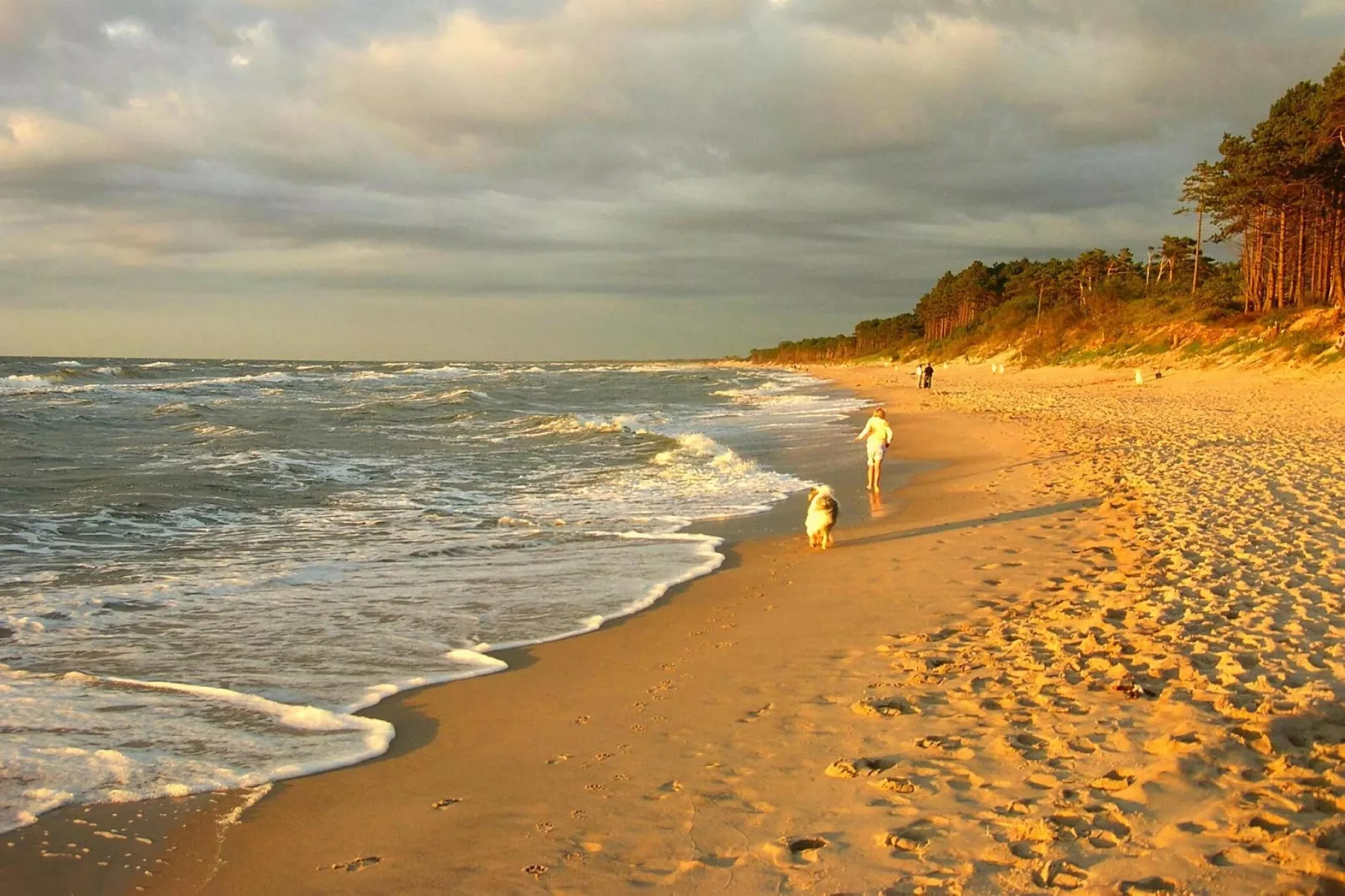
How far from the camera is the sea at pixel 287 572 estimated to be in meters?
5.34

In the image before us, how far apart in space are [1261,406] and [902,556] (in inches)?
739

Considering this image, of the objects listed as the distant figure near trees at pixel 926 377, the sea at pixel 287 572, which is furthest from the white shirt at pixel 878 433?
the distant figure near trees at pixel 926 377

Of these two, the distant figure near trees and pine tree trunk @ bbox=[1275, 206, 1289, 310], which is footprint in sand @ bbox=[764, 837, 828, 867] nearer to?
the distant figure near trees

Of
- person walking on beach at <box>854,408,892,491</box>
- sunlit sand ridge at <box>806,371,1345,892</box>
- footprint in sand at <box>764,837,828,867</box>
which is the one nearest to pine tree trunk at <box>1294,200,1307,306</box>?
person walking on beach at <box>854,408,892,491</box>

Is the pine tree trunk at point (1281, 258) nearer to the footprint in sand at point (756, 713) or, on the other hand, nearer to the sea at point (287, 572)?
the sea at point (287, 572)

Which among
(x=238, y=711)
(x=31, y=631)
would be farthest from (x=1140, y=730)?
(x=31, y=631)

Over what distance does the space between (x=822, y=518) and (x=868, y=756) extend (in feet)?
19.4

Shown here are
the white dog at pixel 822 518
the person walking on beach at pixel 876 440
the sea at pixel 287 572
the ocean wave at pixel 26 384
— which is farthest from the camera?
the ocean wave at pixel 26 384

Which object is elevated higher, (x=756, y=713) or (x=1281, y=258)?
(x=1281, y=258)

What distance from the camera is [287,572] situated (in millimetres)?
9875

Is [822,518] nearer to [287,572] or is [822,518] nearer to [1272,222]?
[287,572]

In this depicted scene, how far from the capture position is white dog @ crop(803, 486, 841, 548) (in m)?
10.5

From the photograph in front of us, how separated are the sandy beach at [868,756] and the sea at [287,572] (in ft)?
1.67

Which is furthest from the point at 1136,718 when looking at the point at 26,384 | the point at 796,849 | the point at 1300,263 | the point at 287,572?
the point at 26,384
